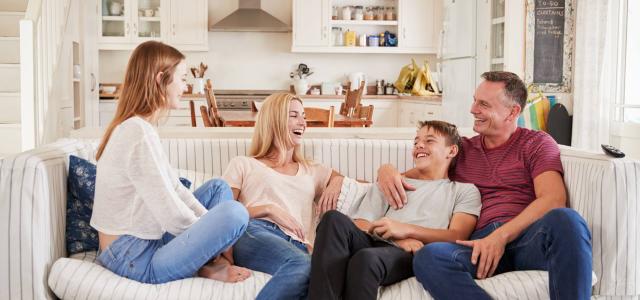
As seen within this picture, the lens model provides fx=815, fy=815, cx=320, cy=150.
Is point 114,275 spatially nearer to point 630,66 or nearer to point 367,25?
point 630,66

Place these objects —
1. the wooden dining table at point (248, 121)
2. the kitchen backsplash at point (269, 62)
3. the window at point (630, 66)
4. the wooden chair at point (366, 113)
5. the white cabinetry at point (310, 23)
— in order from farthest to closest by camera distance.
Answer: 1. the kitchen backsplash at point (269, 62)
2. the white cabinetry at point (310, 23)
3. the wooden chair at point (366, 113)
4. the window at point (630, 66)
5. the wooden dining table at point (248, 121)

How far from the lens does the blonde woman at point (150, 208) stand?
2416 millimetres

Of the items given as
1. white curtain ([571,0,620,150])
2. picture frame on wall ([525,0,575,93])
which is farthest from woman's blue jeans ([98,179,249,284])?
picture frame on wall ([525,0,575,93])

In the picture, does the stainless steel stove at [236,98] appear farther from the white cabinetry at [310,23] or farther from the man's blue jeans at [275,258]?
the man's blue jeans at [275,258]

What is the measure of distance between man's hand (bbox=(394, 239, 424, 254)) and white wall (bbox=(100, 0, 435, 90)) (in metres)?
6.26

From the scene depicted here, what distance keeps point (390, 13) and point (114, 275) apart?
21.9 feet

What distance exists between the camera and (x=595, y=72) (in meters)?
5.30

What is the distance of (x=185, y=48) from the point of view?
8.50 meters

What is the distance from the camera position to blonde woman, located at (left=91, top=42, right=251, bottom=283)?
2.42m

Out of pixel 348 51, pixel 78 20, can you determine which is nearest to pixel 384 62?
pixel 348 51

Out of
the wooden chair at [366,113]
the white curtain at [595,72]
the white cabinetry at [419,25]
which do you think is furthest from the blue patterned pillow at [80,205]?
the white cabinetry at [419,25]

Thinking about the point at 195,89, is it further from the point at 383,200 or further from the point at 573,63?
the point at 383,200

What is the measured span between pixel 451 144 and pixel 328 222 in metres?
0.71

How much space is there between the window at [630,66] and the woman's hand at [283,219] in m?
3.13
